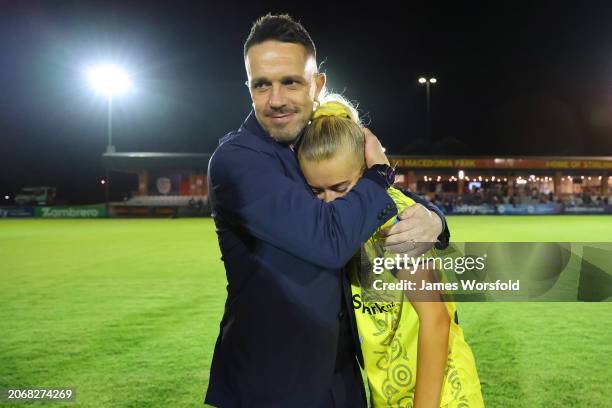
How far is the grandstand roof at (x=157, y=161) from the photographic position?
39562 millimetres

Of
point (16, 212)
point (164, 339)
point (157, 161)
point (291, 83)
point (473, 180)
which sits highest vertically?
point (157, 161)

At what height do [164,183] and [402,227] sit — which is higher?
[402,227]

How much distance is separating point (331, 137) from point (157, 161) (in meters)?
40.4

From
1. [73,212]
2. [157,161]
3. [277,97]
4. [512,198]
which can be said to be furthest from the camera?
[157,161]

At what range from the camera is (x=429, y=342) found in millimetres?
1826

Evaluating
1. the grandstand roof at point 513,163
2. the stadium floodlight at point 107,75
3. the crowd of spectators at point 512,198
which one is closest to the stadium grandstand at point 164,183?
the stadium floodlight at point 107,75

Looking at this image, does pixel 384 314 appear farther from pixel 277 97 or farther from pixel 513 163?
pixel 513 163

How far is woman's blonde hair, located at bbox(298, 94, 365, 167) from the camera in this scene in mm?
1873

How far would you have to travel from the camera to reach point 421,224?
6.17ft

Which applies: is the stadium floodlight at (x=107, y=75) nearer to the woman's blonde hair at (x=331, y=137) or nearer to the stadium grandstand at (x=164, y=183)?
the stadium grandstand at (x=164, y=183)

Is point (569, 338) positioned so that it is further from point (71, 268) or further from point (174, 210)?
point (174, 210)

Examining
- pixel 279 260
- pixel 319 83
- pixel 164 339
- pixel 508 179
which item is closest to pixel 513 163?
pixel 508 179

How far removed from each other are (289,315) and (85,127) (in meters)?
76.2

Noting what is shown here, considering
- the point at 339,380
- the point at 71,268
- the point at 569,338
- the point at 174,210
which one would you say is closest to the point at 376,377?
the point at 339,380
